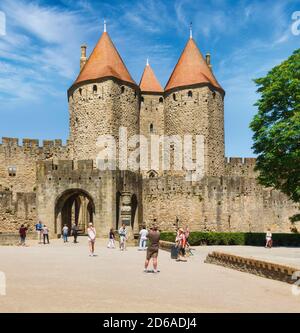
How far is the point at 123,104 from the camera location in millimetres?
42219

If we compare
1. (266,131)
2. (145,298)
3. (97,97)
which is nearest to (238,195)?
(266,131)

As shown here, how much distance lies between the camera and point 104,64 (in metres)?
42.6

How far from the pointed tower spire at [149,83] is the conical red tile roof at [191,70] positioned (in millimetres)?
1302

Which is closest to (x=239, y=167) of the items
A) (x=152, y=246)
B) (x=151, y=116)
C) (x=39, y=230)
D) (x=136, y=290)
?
(x=151, y=116)

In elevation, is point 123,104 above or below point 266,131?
above

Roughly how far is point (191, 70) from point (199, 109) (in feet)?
14.1

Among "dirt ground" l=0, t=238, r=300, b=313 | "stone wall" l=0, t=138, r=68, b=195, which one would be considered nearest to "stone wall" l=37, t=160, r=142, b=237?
"stone wall" l=0, t=138, r=68, b=195

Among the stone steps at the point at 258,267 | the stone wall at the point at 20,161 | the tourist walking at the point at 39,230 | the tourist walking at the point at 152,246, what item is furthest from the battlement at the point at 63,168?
the tourist walking at the point at 152,246

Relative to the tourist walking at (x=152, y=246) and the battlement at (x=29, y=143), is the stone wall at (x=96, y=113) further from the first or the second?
the tourist walking at (x=152, y=246)

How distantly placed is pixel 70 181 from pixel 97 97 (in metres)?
11.5

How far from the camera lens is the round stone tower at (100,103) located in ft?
135

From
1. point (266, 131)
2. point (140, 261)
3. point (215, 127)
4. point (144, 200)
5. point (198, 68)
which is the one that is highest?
point (198, 68)

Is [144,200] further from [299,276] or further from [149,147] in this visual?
[299,276]

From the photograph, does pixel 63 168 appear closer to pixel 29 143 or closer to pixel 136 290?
pixel 29 143
